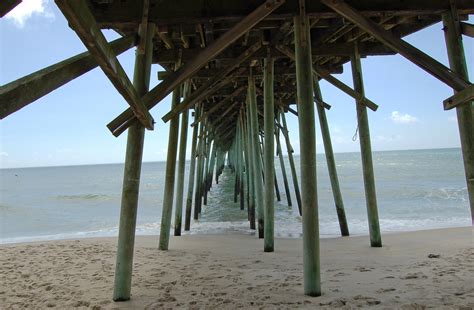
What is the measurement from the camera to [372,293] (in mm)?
3096

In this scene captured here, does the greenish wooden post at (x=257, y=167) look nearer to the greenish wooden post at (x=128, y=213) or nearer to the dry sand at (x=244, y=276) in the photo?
the dry sand at (x=244, y=276)

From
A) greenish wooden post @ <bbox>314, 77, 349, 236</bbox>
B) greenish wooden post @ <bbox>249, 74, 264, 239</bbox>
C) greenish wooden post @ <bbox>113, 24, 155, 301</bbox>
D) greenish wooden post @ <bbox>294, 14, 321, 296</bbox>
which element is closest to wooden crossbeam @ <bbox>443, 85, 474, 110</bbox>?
greenish wooden post @ <bbox>294, 14, 321, 296</bbox>

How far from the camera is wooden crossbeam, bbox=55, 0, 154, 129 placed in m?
1.40

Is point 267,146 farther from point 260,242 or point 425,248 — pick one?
point 425,248

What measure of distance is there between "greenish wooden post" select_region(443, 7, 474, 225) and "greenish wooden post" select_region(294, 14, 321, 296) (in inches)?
60.4

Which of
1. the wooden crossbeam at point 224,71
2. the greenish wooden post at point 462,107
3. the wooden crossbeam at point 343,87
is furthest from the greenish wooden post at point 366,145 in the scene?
the greenish wooden post at point 462,107

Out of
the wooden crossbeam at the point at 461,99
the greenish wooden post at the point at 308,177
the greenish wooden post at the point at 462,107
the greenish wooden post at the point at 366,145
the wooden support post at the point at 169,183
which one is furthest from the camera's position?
the wooden support post at the point at 169,183

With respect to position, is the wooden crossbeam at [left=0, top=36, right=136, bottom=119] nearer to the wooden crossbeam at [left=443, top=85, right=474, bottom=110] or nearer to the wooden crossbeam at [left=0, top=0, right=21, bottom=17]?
the wooden crossbeam at [left=0, top=0, right=21, bottom=17]

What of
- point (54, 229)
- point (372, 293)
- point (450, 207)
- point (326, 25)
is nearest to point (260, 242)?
point (372, 293)

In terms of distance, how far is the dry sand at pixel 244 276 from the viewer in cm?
301

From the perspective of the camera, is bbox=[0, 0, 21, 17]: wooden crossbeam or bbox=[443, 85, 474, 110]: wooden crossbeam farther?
bbox=[443, 85, 474, 110]: wooden crossbeam

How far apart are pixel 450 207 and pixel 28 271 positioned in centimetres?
1428

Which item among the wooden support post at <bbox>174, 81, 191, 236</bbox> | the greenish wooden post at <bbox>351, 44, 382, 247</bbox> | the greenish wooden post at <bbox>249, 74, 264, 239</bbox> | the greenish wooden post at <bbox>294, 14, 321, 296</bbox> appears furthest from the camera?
the greenish wooden post at <bbox>249, 74, 264, 239</bbox>

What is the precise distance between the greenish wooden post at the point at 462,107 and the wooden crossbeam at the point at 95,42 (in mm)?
3145
